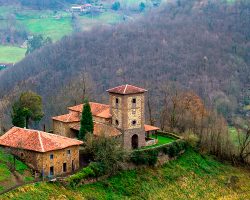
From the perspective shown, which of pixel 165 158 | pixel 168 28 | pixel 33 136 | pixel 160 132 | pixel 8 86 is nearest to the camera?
pixel 33 136

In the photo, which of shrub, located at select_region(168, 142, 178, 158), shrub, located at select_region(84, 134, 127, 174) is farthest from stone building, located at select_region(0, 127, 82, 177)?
shrub, located at select_region(168, 142, 178, 158)

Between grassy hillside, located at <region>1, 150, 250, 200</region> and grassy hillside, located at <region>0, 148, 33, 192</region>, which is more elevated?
grassy hillside, located at <region>0, 148, 33, 192</region>

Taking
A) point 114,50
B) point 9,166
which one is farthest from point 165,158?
point 114,50

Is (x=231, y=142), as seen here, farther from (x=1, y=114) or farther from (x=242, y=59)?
(x=242, y=59)

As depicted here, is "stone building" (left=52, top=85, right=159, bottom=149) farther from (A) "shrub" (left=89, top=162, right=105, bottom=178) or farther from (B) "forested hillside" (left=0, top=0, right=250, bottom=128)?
(B) "forested hillside" (left=0, top=0, right=250, bottom=128)

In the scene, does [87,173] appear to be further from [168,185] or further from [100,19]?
[100,19]

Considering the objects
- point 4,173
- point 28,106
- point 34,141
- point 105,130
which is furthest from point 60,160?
point 28,106
